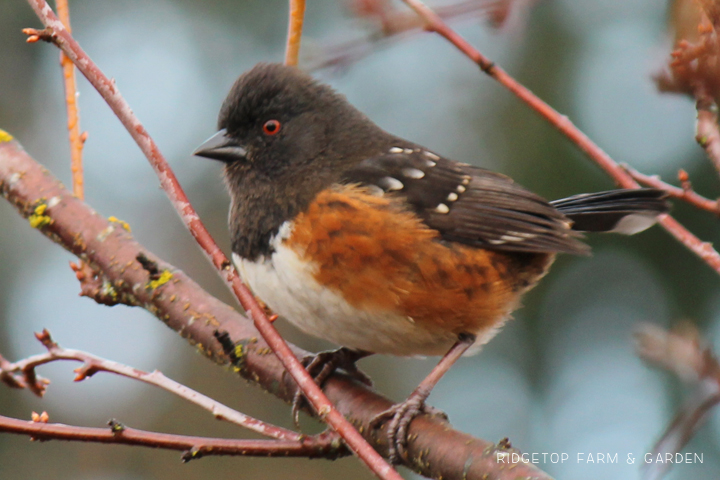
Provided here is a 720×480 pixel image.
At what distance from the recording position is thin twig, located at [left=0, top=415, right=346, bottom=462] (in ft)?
4.50

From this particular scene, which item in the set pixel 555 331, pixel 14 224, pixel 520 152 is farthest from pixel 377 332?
pixel 14 224

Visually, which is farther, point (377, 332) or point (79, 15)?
point (79, 15)

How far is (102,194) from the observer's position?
5.91 m

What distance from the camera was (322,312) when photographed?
2035 millimetres

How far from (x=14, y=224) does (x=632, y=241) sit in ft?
16.3

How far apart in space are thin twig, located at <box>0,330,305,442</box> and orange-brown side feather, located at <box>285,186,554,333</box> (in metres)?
0.50

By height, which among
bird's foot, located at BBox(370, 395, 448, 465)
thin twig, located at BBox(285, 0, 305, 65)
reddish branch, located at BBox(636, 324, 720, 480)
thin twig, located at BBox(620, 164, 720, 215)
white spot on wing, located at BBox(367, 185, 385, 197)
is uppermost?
thin twig, located at BBox(285, 0, 305, 65)

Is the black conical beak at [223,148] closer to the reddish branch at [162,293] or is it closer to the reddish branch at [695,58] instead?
the reddish branch at [162,293]

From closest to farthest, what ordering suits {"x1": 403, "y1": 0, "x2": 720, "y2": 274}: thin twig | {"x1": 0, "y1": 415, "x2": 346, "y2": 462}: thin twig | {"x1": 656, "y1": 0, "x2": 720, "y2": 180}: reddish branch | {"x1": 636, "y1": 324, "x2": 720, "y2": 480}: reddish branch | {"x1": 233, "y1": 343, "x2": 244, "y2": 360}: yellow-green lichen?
{"x1": 636, "y1": 324, "x2": 720, "y2": 480}: reddish branch < {"x1": 656, "y1": 0, "x2": 720, "y2": 180}: reddish branch < {"x1": 0, "y1": 415, "x2": 346, "y2": 462}: thin twig < {"x1": 403, "y1": 0, "x2": 720, "y2": 274}: thin twig < {"x1": 233, "y1": 343, "x2": 244, "y2": 360}: yellow-green lichen

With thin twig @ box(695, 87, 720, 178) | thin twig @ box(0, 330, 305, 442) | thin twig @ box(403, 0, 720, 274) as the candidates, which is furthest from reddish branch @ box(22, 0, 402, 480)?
thin twig @ box(695, 87, 720, 178)

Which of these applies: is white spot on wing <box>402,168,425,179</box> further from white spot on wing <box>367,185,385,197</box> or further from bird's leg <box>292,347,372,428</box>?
bird's leg <box>292,347,372,428</box>

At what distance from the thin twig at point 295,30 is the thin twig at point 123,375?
0.86 metres

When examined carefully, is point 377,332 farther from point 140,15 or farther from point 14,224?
point 140,15

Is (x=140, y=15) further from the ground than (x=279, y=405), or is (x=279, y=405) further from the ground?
(x=140, y=15)
